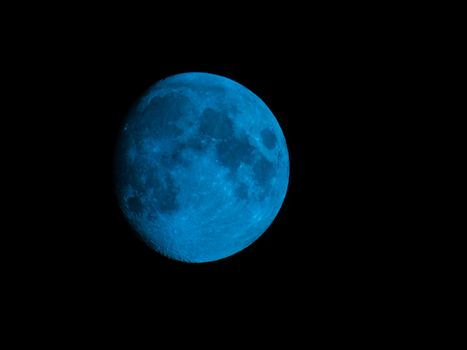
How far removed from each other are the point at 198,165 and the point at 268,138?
741 mm

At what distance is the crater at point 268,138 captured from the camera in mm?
3331

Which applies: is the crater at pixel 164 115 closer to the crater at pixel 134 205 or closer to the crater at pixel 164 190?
the crater at pixel 164 190

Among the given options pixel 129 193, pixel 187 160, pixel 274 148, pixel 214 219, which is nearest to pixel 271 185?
pixel 274 148

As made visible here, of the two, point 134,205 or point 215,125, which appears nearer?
point 215,125

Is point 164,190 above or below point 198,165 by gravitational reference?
below

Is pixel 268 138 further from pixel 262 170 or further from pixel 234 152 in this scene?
pixel 234 152

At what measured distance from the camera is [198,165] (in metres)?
3.01

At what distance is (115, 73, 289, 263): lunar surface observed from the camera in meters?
3.05

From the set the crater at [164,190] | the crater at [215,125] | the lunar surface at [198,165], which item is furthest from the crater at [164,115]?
the crater at [164,190]

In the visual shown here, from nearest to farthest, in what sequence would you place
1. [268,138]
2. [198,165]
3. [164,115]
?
[198,165]
[164,115]
[268,138]

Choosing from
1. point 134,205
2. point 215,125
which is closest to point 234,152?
point 215,125

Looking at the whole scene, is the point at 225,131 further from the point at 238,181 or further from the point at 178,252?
the point at 178,252

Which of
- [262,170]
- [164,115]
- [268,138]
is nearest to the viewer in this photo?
[164,115]

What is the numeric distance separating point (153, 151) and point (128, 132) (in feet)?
1.30
